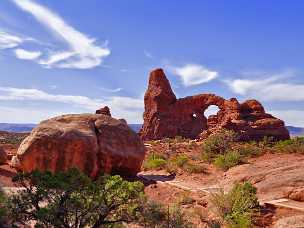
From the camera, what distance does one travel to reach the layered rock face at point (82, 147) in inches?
691

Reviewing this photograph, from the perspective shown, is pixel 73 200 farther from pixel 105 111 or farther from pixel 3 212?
pixel 105 111

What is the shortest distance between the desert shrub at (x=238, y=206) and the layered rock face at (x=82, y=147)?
539 cm

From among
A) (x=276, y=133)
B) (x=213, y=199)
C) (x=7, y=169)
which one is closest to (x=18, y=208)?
(x=213, y=199)

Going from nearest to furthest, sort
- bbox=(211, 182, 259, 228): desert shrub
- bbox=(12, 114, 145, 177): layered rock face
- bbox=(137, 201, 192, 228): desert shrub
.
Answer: bbox=(137, 201, 192, 228): desert shrub
bbox=(211, 182, 259, 228): desert shrub
bbox=(12, 114, 145, 177): layered rock face

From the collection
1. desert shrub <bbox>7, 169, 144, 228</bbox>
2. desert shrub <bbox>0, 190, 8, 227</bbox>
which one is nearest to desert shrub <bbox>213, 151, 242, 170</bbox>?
desert shrub <bbox>7, 169, 144, 228</bbox>

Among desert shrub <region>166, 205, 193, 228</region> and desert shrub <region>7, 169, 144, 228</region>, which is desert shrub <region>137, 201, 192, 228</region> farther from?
desert shrub <region>7, 169, 144, 228</region>

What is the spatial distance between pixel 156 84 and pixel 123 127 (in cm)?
Result: 3679

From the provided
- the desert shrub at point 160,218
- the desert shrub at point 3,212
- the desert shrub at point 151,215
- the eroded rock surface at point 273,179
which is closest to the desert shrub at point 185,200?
the eroded rock surface at point 273,179

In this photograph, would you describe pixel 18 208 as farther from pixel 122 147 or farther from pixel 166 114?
pixel 166 114

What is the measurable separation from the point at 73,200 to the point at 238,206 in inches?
252

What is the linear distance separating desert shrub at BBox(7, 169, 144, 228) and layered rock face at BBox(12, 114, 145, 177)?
7.25 metres

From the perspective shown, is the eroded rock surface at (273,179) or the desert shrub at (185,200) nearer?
the eroded rock surface at (273,179)

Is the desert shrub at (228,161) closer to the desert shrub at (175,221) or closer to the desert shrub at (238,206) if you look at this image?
the desert shrub at (238,206)

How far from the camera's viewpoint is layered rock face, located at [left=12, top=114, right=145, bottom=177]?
57.6ft
